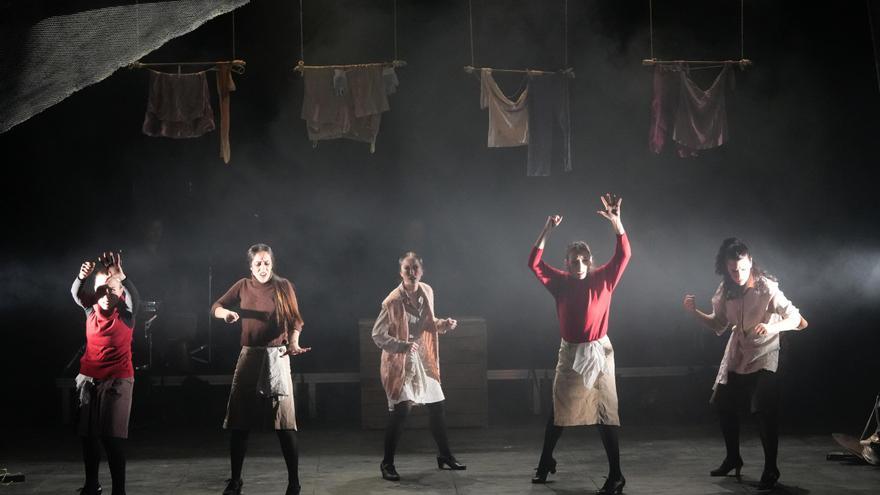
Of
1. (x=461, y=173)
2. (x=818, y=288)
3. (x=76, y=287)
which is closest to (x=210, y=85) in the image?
(x=461, y=173)

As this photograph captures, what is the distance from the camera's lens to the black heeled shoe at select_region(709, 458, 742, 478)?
7383mm

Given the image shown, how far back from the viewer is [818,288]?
11.0 m

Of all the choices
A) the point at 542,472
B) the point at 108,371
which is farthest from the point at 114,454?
the point at 542,472

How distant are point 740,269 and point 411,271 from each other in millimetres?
2400

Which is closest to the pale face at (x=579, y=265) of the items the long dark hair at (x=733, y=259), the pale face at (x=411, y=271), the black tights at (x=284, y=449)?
the long dark hair at (x=733, y=259)

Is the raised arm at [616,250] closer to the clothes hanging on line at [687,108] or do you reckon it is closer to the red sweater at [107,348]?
the red sweater at [107,348]

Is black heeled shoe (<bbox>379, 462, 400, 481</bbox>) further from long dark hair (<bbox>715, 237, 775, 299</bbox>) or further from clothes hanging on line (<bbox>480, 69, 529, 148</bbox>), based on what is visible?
clothes hanging on line (<bbox>480, 69, 529, 148</bbox>)

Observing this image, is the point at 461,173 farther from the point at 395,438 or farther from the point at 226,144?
the point at 395,438

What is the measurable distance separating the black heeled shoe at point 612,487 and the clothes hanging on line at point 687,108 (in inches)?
166

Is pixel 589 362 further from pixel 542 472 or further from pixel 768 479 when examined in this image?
pixel 768 479

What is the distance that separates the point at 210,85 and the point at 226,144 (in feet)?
6.33

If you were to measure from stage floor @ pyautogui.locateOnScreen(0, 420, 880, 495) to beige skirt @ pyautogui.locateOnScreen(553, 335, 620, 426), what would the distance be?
616 millimetres

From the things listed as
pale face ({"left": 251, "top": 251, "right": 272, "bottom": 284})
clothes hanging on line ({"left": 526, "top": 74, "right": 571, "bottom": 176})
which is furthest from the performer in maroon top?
clothes hanging on line ({"left": 526, "top": 74, "right": 571, "bottom": 176})

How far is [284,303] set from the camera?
6.77 m
